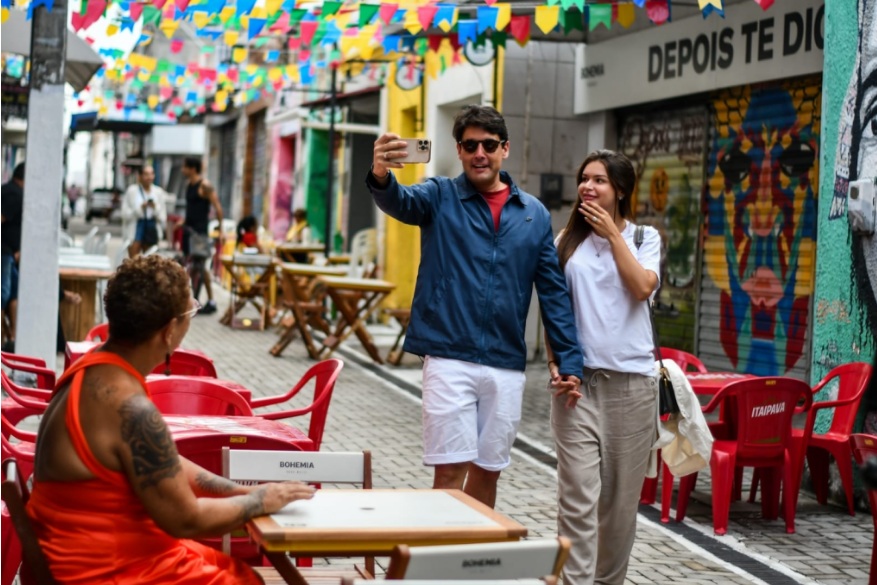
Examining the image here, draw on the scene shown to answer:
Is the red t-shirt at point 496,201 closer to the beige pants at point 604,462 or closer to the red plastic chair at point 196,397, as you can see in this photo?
the beige pants at point 604,462

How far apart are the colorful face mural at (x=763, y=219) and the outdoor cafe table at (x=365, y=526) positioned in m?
8.69

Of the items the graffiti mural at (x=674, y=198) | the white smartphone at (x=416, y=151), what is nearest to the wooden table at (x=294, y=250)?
the graffiti mural at (x=674, y=198)

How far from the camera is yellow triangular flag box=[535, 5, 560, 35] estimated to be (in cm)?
1119

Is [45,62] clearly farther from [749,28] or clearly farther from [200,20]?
[749,28]

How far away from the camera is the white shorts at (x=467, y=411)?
17.8 feet

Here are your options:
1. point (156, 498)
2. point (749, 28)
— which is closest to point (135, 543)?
point (156, 498)

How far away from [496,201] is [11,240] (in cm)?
918

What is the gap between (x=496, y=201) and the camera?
18.3ft

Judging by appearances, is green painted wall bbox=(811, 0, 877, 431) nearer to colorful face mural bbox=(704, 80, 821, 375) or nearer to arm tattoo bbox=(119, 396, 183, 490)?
colorful face mural bbox=(704, 80, 821, 375)

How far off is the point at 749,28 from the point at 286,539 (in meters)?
10.1

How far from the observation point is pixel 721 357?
13.5m

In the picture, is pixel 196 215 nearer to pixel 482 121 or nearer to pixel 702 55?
pixel 702 55

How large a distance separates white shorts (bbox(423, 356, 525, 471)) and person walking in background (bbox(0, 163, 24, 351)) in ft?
29.2

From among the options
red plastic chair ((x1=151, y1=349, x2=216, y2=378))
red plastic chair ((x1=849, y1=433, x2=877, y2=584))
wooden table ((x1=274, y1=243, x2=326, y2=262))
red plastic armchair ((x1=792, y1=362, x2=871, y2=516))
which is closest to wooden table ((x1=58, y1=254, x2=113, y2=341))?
wooden table ((x1=274, y1=243, x2=326, y2=262))
